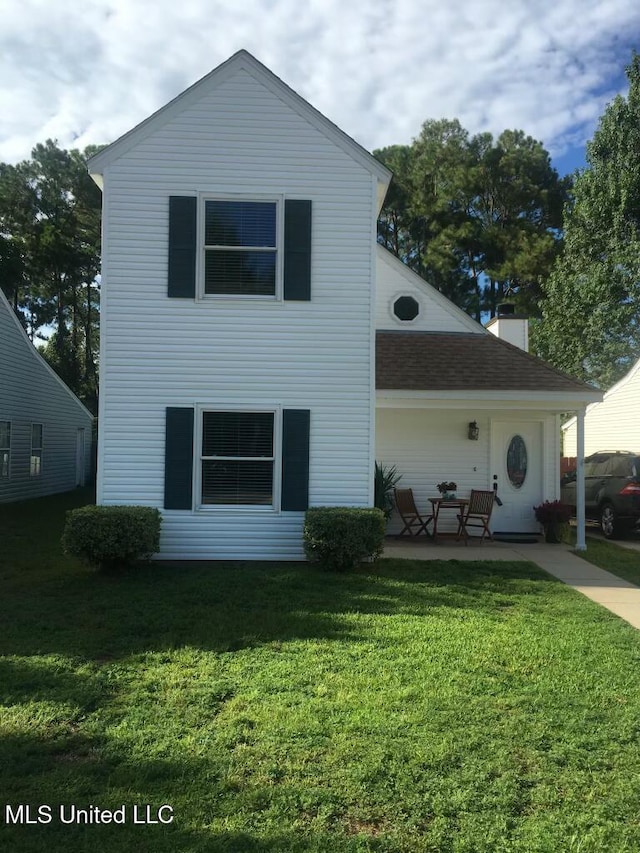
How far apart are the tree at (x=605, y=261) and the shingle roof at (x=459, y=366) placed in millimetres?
12042

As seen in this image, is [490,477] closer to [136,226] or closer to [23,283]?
[136,226]

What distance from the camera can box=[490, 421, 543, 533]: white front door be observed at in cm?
1202

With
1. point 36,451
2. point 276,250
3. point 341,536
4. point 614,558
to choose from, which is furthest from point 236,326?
point 36,451

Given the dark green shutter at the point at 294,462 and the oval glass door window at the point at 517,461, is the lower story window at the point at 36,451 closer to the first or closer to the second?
the dark green shutter at the point at 294,462

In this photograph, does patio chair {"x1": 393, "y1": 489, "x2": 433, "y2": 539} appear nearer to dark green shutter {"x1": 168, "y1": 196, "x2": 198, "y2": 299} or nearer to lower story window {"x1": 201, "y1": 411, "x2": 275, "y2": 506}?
lower story window {"x1": 201, "y1": 411, "x2": 275, "y2": 506}

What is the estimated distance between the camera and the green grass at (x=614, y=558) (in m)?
9.02

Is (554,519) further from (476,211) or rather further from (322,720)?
(476,211)

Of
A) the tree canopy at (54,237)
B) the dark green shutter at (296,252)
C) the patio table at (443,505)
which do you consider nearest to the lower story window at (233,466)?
the dark green shutter at (296,252)

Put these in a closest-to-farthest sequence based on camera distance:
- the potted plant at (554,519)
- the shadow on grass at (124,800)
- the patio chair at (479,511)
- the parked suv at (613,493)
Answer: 1. the shadow on grass at (124,800)
2. the patio chair at (479,511)
3. the potted plant at (554,519)
4. the parked suv at (613,493)

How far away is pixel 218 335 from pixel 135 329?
1168 millimetres

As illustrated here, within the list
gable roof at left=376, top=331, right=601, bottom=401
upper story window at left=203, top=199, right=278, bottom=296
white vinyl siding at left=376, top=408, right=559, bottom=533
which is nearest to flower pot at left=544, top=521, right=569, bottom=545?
white vinyl siding at left=376, top=408, right=559, bottom=533

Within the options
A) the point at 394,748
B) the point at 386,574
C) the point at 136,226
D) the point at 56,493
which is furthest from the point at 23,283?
the point at 394,748

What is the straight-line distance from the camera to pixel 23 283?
3228 cm

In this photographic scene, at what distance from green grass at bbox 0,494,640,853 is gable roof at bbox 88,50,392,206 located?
6052mm
